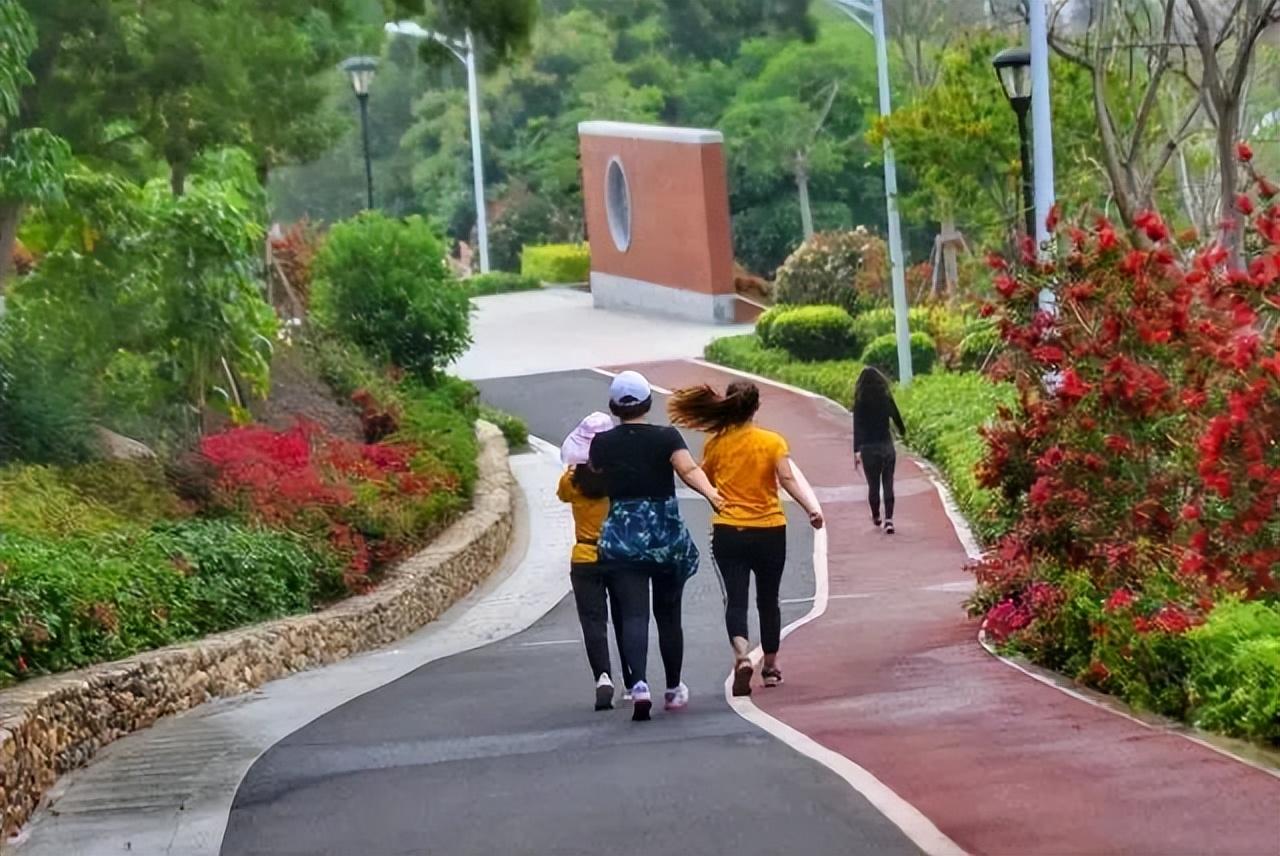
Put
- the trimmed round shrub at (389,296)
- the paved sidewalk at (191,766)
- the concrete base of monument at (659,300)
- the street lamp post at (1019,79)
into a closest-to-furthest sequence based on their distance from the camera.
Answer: the paved sidewalk at (191,766) → the street lamp post at (1019,79) → the trimmed round shrub at (389,296) → the concrete base of monument at (659,300)

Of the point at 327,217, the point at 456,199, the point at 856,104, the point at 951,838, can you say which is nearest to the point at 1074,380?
the point at 951,838

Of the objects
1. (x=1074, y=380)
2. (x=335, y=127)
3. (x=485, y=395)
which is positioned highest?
(x=335, y=127)

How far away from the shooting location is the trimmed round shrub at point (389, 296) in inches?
1128

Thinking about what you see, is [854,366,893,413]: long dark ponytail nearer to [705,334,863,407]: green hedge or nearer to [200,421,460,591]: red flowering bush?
[200,421,460,591]: red flowering bush

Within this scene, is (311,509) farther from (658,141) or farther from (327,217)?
(327,217)

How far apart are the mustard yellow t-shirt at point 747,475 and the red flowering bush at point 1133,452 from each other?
5.70 feet

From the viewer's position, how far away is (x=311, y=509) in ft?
56.5

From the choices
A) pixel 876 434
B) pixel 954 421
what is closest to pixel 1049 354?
pixel 876 434

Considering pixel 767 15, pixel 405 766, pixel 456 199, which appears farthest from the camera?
pixel 456 199

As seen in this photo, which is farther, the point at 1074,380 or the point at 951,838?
the point at 1074,380

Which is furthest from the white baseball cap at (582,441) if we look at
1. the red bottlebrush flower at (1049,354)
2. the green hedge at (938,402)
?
the green hedge at (938,402)

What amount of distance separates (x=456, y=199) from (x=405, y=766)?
5796cm

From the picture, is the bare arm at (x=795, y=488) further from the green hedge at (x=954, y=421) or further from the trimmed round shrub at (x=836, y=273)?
the trimmed round shrub at (x=836, y=273)

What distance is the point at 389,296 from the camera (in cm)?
2877
